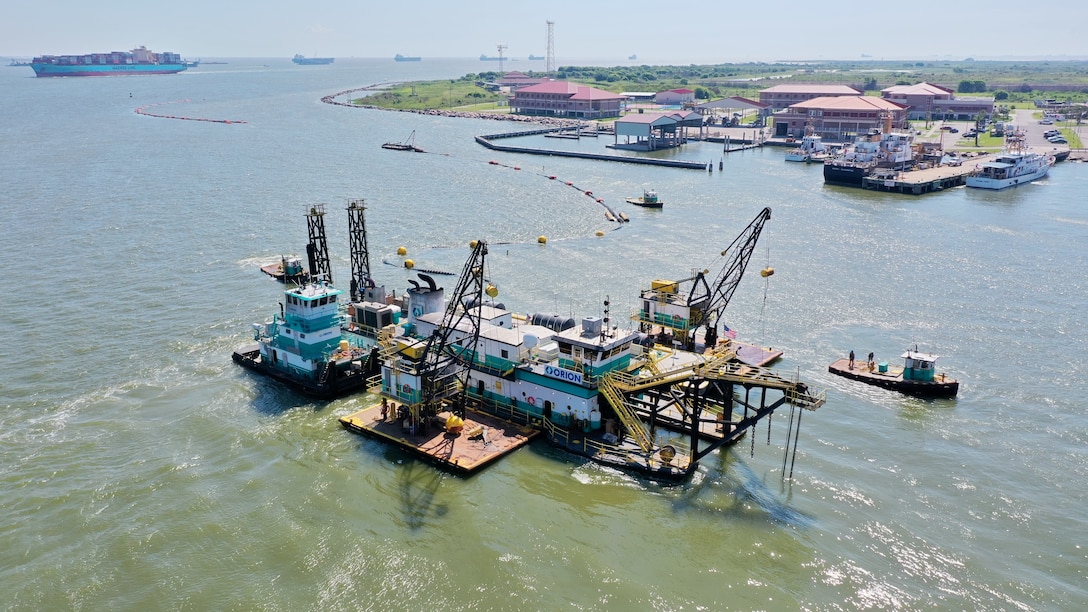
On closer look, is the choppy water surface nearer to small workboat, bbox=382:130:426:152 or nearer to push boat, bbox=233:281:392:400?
push boat, bbox=233:281:392:400

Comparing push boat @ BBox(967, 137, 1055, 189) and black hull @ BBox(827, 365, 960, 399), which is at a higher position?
push boat @ BBox(967, 137, 1055, 189)

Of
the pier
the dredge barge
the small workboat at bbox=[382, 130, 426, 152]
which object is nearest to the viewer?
the dredge barge

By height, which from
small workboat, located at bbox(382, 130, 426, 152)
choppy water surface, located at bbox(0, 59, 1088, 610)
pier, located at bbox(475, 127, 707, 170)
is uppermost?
small workboat, located at bbox(382, 130, 426, 152)

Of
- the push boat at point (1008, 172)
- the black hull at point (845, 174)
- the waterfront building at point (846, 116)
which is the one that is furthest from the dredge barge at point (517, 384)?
the waterfront building at point (846, 116)

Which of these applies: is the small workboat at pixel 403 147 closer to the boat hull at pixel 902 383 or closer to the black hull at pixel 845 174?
the black hull at pixel 845 174

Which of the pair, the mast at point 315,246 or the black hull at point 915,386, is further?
the mast at point 315,246

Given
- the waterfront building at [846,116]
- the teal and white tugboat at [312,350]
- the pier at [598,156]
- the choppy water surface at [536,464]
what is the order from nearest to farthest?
the choppy water surface at [536,464], the teal and white tugboat at [312,350], the pier at [598,156], the waterfront building at [846,116]

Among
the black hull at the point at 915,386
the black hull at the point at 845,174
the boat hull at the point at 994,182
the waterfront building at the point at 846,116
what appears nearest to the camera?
the black hull at the point at 915,386

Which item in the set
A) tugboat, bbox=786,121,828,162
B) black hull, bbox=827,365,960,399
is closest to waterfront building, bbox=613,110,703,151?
tugboat, bbox=786,121,828,162
